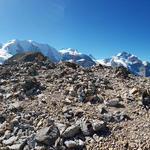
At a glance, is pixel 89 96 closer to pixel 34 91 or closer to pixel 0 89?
pixel 34 91

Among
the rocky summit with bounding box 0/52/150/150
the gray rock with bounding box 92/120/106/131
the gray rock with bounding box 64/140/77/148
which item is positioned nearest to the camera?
the gray rock with bounding box 64/140/77/148

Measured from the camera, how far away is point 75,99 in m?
10.2

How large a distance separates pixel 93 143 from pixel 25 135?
3248mm

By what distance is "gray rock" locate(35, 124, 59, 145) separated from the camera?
6.30m

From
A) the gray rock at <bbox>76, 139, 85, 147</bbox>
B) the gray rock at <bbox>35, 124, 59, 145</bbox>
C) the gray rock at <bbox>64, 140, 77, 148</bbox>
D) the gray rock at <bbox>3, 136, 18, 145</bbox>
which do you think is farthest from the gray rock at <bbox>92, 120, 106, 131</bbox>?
the gray rock at <bbox>3, 136, 18, 145</bbox>

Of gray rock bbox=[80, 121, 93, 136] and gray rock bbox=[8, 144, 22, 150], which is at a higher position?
gray rock bbox=[80, 121, 93, 136]

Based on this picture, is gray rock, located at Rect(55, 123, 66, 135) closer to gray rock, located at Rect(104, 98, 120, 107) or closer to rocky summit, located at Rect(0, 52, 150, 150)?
rocky summit, located at Rect(0, 52, 150, 150)

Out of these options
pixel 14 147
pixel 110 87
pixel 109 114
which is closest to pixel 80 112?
pixel 109 114

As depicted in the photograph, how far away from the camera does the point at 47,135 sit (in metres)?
6.44

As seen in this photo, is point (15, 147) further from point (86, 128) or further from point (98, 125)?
point (98, 125)

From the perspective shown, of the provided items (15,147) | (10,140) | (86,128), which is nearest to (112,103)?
(86,128)

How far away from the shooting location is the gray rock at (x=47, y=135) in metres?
6.30

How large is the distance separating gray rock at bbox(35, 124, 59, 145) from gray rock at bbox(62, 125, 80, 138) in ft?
1.38

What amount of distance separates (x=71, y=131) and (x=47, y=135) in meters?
1.08
